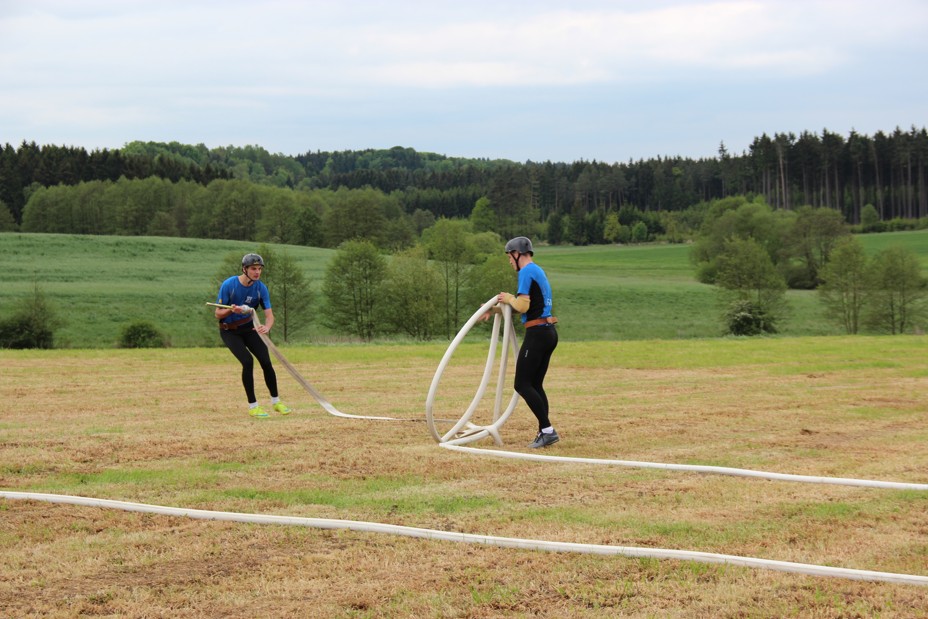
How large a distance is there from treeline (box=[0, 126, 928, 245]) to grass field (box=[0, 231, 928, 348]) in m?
29.4

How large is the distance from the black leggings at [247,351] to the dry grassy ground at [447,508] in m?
0.57

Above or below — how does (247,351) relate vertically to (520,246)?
below

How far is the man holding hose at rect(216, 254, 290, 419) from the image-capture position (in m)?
13.6

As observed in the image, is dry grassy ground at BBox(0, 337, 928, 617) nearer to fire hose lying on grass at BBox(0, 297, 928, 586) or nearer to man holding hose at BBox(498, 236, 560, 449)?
fire hose lying on grass at BBox(0, 297, 928, 586)

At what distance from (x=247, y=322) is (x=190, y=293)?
5683 centimetres

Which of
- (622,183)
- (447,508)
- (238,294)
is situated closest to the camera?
(447,508)

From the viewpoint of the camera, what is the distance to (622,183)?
178250mm

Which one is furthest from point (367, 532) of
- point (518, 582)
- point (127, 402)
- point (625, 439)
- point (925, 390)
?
point (925, 390)

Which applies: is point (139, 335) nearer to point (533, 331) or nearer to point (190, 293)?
point (190, 293)

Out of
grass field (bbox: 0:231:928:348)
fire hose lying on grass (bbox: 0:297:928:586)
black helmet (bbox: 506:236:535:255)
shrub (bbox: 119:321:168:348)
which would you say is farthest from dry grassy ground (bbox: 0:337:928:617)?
grass field (bbox: 0:231:928:348)

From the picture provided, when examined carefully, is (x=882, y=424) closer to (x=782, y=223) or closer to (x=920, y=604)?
(x=920, y=604)

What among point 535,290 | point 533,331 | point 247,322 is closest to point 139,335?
point 247,322

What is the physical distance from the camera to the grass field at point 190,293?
194ft

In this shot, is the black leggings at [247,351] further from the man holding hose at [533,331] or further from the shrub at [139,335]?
the shrub at [139,335]
